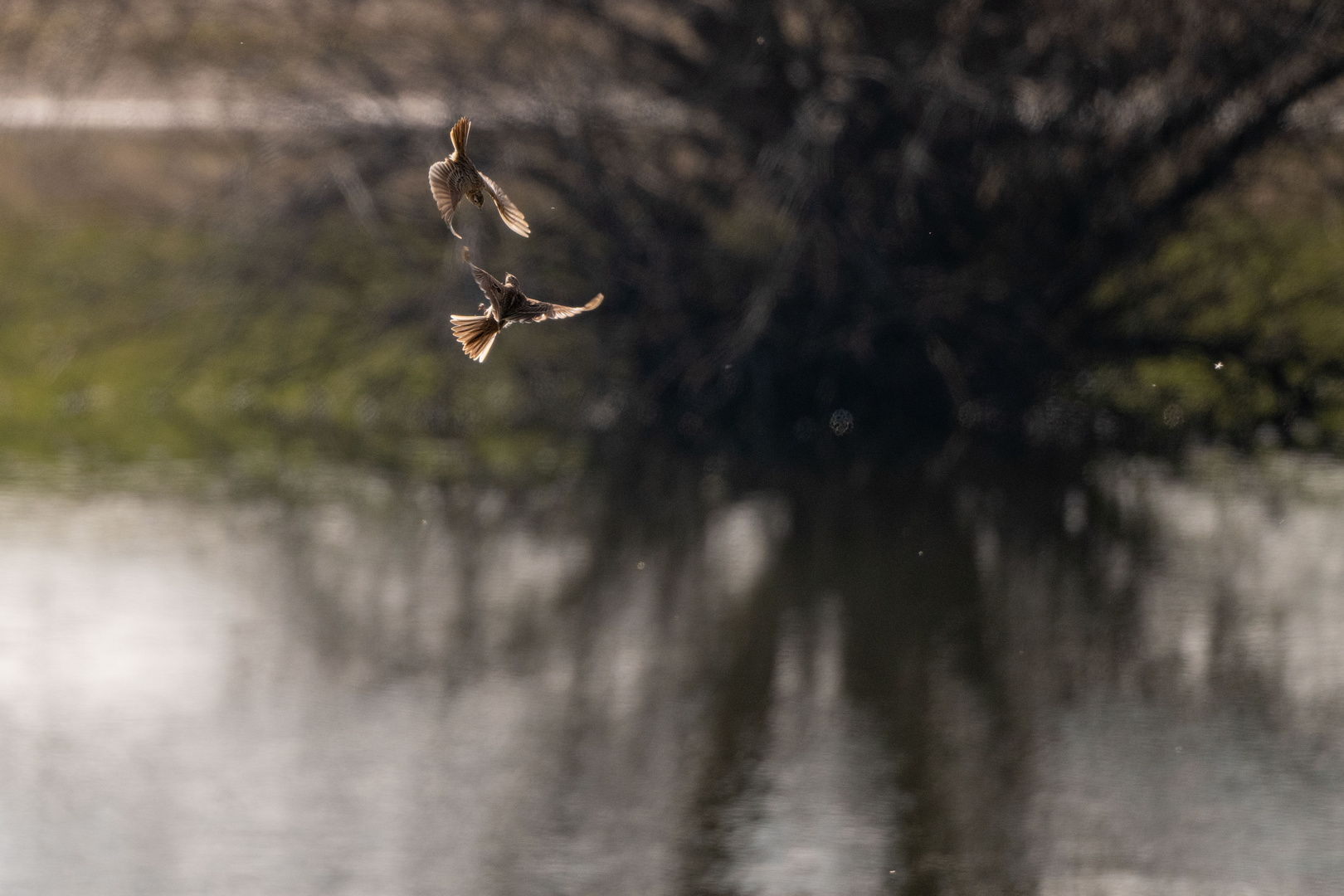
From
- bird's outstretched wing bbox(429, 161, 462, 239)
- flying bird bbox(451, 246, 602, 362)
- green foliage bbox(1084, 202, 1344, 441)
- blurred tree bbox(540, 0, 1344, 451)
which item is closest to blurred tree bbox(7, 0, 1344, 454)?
blurred tree bbox(540, 0, 1344, 451)

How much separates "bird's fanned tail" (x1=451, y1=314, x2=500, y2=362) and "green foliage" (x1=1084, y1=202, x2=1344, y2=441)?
618 centimetres

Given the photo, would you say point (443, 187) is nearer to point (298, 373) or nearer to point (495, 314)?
point (495, 314)

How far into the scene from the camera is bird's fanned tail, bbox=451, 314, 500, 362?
2270 mm

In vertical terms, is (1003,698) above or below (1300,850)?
above

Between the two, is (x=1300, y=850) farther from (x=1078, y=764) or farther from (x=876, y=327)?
(x=876, y=327)

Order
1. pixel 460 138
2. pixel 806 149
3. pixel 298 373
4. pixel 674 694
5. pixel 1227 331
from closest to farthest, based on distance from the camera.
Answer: pixel 460 138, pixel 674 694, pixel 806 149, pixel 1227 331, pixel 298 373

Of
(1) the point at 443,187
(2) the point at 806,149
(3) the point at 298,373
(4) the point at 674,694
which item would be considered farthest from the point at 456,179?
(3) the point at 298,373

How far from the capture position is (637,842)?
380 cm

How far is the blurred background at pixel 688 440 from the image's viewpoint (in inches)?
163

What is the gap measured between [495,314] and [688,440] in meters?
5.88

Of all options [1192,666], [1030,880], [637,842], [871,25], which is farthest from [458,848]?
[871,25]

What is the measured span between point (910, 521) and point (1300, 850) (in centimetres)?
294

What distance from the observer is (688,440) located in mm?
8125

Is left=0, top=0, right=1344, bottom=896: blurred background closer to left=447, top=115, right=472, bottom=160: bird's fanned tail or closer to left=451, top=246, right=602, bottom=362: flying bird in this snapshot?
left=451, top=246, right=602, bottom=362: flying bird
